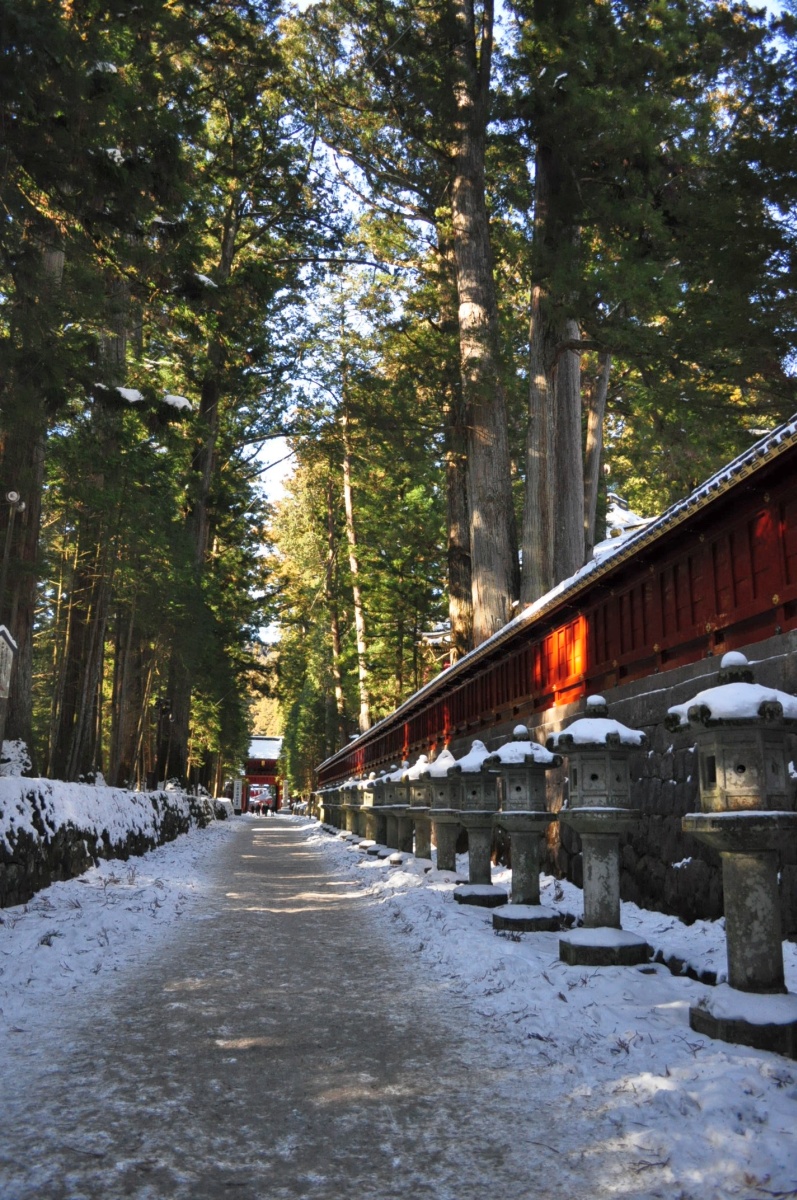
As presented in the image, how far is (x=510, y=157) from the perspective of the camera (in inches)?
738

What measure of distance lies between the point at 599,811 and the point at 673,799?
161cm

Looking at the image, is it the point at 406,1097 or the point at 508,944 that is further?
the point at 508,944

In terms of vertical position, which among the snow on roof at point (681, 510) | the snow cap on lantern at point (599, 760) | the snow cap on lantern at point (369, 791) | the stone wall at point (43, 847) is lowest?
the stone wall at point (43, 847)

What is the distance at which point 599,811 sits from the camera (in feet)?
18.4

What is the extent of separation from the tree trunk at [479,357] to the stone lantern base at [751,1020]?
12.1 metres

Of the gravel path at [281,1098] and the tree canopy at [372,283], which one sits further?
the tree canopy at [372,283]

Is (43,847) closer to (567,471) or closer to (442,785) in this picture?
(442,785)

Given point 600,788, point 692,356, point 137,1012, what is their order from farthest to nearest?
1. point 692,356
2. point 600,788
3. point 137,1012

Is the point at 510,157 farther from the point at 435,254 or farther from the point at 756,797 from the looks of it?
the point at 756,797

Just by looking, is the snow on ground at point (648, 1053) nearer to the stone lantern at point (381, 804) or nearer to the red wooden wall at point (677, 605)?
the red wooden wall at point (677, 605)

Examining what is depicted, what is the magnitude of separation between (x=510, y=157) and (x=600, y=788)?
16.7 metres

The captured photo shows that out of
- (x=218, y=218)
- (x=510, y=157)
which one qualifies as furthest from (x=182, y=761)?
(x=510, y=157)

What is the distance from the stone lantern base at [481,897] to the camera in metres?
8.40

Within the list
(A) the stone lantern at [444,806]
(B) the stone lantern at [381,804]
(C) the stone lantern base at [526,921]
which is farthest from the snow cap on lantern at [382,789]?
(C) the stone lantern base at [526,921]
